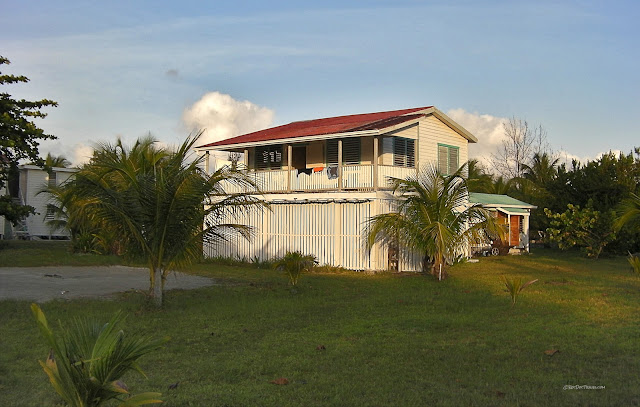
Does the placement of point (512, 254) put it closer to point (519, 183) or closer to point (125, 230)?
point (519, 183)

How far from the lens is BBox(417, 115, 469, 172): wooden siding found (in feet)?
74.4

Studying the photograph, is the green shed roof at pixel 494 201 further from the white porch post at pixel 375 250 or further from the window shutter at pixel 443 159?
the white porch post at pixel 375 250

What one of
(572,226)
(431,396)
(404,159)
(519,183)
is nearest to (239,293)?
(431,396)

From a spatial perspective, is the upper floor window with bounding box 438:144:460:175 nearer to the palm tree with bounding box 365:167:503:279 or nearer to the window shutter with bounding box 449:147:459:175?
the window shutter with bounding box 449:147:459:175

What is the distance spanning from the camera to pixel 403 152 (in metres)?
22.7

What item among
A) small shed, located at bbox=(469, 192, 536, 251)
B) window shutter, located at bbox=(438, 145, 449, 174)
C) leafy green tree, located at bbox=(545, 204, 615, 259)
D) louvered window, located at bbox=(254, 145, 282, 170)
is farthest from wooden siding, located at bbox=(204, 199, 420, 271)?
small shed, located at bbox=(469, 192, 536, 251)

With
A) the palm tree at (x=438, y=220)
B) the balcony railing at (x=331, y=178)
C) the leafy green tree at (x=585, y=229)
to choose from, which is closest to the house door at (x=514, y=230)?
the leafy green tree at (x=585, y=229)

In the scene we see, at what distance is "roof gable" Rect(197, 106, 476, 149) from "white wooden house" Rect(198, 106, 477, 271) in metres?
0.06

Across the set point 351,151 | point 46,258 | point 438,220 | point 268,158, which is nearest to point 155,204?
point 438,220

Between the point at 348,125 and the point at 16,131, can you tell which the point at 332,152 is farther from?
the point at 16,131

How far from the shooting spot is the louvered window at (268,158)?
2548 centimetres

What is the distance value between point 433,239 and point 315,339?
340 inches

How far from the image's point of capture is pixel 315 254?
21.6 meters

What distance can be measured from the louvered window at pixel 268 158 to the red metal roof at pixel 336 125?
59cm
